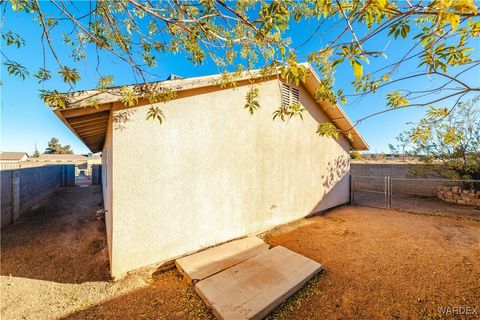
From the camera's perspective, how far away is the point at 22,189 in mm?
8320

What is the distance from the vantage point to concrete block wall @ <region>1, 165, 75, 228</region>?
6.98 meters

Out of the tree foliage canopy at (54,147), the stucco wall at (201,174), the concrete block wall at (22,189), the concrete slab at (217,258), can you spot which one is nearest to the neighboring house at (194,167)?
the stucco wall at (201,174)

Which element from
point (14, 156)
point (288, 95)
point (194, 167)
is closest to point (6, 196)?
point (194, 167)

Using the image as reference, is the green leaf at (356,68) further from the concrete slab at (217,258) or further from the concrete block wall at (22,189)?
the concrete block wall at (22,189)

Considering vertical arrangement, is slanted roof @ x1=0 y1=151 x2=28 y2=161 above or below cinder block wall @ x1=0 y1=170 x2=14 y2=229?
above

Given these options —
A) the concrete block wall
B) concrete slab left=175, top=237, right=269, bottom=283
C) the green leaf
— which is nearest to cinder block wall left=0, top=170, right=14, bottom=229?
the concrete block wall

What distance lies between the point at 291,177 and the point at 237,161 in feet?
7.76

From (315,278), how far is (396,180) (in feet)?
42.0

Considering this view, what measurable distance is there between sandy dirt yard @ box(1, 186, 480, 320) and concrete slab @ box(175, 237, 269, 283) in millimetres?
257

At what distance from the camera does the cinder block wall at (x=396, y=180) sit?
1130 centimetres

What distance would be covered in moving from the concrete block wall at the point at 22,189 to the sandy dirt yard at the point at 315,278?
4.32ft

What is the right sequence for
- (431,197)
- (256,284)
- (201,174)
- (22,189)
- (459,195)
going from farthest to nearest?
(431,197) < (459,195) < (22,189) < (201,174) < (256,284)

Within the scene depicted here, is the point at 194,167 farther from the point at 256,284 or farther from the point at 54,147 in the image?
the point at 54,147

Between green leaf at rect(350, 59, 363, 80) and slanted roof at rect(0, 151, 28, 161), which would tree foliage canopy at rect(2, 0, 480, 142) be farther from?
slanted roof at rect(0, 151, 28, 161)
